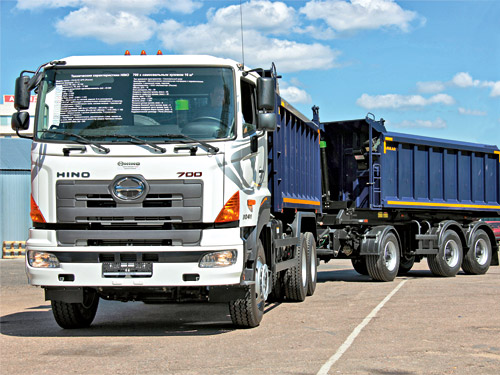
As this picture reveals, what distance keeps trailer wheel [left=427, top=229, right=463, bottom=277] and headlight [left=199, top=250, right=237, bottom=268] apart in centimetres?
1006

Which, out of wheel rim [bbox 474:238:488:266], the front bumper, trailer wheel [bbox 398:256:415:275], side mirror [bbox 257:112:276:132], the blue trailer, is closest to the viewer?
the front bumper

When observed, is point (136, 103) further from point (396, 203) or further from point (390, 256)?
point (396, 203)

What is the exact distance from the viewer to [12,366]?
691 cm

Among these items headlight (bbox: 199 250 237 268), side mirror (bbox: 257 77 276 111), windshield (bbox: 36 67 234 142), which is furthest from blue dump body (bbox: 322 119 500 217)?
headlight (bbox: 199 250 237 268)

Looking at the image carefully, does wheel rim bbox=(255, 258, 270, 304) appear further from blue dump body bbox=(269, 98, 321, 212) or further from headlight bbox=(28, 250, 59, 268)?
headlight bbox=(28, 250, 59, 268)

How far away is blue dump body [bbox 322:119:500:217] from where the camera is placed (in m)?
16.6

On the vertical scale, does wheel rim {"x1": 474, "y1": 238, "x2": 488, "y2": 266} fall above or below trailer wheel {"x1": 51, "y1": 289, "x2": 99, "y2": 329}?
above

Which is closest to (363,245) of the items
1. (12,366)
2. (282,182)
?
(282,182)

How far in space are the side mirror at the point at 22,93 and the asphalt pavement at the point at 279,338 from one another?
268 cm

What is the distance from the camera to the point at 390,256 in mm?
16266

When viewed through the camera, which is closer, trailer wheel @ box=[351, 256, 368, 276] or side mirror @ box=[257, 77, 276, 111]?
side mirror @ box=[257, 77, 276, 111]

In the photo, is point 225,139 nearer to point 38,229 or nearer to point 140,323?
point 38,229

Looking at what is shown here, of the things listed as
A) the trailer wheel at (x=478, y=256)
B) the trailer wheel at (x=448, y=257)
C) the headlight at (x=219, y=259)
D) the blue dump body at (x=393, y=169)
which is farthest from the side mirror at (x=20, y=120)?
the trailer wheel at (x=478, y=256)

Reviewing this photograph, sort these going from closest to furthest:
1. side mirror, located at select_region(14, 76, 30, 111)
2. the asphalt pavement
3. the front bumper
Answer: the asphalt pavement < the front bumper < side mirror, located at select_region(14, 76, 30, 111)
